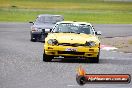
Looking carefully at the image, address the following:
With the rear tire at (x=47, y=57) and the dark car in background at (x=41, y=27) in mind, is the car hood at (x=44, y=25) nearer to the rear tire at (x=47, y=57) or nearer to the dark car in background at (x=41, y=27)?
the dark car in background at (x=41, y=27)

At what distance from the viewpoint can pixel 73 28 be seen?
63.0 feet

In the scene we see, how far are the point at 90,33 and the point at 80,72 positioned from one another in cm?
1191

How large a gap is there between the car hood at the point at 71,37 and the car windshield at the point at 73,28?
2.39 feet

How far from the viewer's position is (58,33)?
18.5 meters

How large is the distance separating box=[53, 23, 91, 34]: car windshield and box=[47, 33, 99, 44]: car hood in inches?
28.6

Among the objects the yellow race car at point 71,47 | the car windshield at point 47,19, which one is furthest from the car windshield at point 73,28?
the car windshield at point 47,19

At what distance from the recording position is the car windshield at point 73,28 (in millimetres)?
19047

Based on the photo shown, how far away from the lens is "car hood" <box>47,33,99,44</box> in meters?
17.4

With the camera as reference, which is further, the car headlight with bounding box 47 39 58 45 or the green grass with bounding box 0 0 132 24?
the green grass with bounding box 0 0 132 24

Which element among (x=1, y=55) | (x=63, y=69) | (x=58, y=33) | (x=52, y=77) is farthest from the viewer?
(x=1, y=55)

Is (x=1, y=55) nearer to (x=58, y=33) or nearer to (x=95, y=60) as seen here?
(x=58, y=33)

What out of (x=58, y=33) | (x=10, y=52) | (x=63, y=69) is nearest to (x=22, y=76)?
(x=63, y=69)

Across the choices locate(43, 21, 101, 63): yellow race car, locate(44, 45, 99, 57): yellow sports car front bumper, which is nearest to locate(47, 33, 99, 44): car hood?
locate(43, 21, 101, 63): yellow race car

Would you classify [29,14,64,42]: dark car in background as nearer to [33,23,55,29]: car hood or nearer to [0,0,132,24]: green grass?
[33,23,55,29]: car hood
